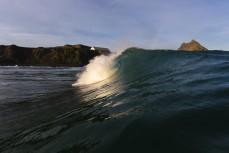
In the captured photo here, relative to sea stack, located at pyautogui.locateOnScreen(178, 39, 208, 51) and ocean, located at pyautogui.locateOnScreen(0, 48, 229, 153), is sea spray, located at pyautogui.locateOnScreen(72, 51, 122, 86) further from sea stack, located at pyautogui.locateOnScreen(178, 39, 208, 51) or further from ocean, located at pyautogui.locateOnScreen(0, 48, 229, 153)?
sea stack, located at pyautogui.locateOnScreen(178, 39, 208, 51)

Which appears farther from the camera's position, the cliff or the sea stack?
the cliff

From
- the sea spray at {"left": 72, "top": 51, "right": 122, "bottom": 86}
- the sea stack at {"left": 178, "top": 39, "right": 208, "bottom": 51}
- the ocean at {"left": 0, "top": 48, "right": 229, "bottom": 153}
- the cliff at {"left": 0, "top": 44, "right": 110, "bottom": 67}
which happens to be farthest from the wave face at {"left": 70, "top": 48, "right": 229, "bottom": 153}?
the cliff at {"left": 0, "top": 44, "right": 110, "bottom": 67}

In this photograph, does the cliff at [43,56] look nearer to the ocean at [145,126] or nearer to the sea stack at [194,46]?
the sea stack at [194,46]

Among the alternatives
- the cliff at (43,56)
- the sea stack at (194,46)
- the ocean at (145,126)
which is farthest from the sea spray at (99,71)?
the cliff at (43,56)

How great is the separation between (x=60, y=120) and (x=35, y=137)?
1.17m

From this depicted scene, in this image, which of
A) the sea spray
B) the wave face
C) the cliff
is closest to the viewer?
the wave face

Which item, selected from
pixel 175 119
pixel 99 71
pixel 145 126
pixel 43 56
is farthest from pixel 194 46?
pixel 43 56

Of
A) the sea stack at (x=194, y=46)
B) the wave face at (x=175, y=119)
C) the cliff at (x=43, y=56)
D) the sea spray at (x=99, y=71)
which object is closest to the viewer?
the wave face at (x=175, y=119)

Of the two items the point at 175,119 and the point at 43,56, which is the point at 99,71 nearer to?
the point at 175,119

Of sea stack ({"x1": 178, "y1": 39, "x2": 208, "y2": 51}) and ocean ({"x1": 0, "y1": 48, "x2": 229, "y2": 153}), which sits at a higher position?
sea stack ({"x1": 178, "y1": 39, "x2": 208, "y2": 51})

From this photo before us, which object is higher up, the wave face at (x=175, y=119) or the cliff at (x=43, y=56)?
the wave face at (x=175, y=119)

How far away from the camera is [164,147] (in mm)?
3789

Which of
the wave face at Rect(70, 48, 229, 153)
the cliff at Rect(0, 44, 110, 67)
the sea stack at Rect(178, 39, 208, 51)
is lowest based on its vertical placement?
the cliff at Rect(0, 44, 110, 67)

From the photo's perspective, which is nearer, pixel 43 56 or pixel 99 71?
pixel 99 71
